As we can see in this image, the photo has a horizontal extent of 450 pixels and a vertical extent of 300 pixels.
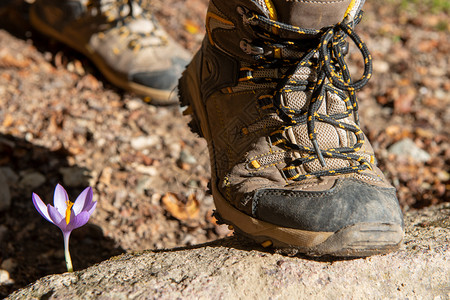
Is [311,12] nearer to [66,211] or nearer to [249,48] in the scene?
[249,48]

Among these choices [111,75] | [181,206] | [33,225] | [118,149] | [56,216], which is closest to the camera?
[56,216]

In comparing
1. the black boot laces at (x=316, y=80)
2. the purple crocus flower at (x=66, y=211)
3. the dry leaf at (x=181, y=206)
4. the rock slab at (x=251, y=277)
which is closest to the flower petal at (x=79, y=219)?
the purple crocus flower at (x=66, y=211)

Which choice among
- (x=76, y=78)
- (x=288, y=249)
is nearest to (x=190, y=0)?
(x=76, y=78)

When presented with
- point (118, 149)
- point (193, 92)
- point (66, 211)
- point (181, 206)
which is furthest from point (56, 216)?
point (118, 149)

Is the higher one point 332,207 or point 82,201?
point 332,207

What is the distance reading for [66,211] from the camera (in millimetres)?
1481

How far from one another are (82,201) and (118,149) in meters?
1.26

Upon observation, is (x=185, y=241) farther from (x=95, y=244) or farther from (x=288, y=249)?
(x=288, y=249)

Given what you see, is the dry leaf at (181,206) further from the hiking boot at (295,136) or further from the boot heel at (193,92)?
the hiking boot at (295,136)

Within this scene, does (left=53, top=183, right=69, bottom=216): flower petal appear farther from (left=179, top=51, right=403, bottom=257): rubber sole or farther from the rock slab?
(left=179, top=51, right=403, bottom=257): rubber sole

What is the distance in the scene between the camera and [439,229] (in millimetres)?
1875

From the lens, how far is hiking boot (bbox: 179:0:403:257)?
1493 mm

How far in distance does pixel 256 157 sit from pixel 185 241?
80 centimetres

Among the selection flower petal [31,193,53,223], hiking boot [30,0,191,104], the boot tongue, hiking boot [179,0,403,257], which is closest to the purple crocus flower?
flower petal [31,193,53,223]
